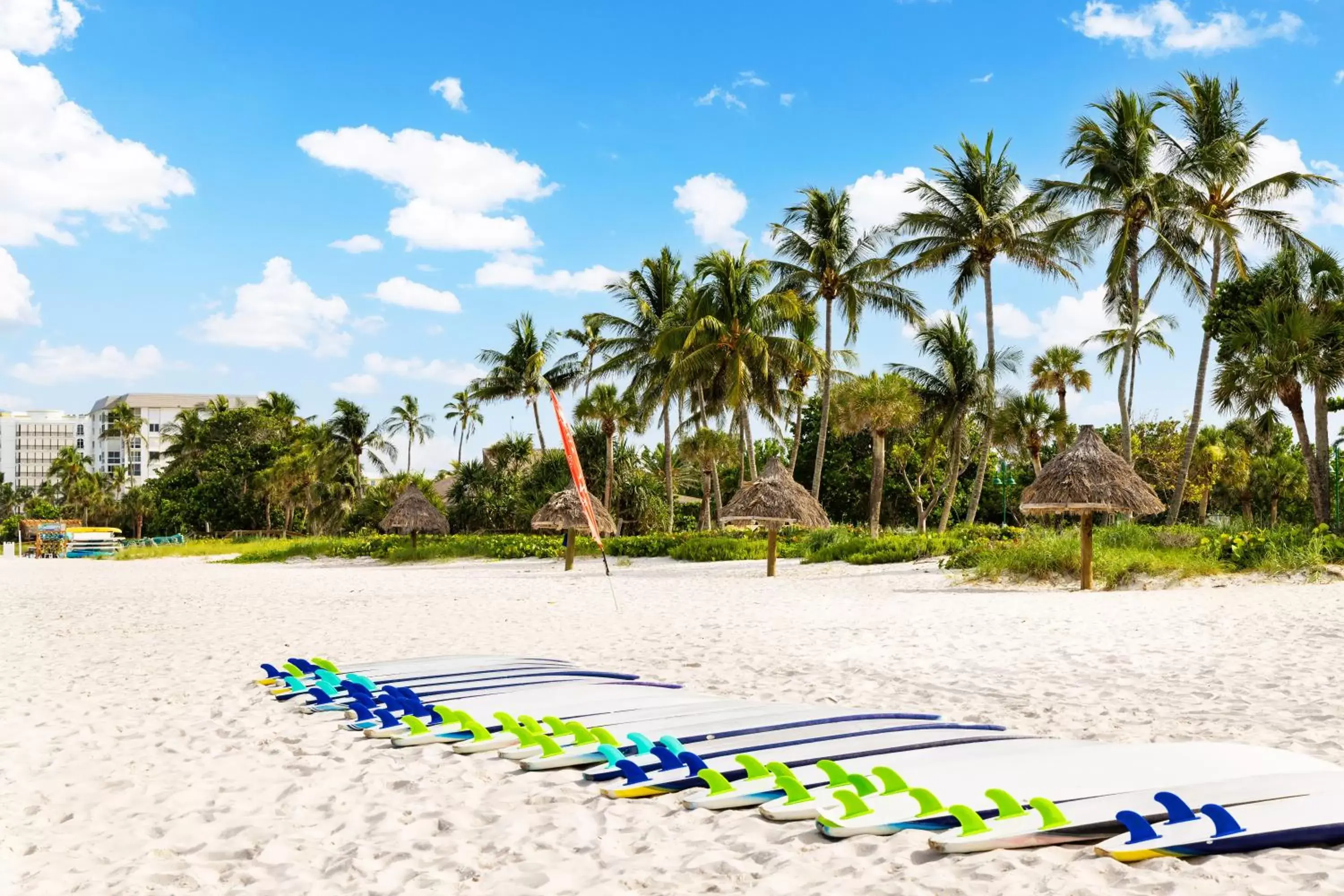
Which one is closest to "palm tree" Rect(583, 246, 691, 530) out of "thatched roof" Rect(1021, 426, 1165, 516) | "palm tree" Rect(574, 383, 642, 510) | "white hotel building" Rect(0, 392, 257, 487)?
"palm tree" Rect(574, 383, 642, 510)

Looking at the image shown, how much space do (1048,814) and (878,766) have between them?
2.78 ft

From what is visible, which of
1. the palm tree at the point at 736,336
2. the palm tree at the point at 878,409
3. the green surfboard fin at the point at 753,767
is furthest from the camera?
the palm tree at the point at 878,409

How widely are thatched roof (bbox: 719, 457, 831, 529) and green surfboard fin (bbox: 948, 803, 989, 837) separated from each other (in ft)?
50.1

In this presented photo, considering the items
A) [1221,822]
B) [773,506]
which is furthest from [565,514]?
[1221,822]

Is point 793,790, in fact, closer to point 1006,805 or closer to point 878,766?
point 878,766

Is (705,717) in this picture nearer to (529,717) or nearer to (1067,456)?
(529,717)

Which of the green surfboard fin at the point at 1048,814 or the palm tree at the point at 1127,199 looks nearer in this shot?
the green surfboard fin at the point at 1048,814

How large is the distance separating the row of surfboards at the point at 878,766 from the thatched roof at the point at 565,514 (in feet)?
49.4

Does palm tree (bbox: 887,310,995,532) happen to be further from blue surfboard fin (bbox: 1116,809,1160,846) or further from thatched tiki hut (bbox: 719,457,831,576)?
blue surfboard fin (bbox: 1116,809,1160,846)

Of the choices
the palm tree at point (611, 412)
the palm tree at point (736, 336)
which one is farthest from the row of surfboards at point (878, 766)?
the palm tree at point (611, 412)

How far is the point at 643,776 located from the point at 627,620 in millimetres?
7192

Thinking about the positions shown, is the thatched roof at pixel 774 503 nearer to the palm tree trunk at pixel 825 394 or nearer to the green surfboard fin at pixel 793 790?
the palm tree trunk at pixel 825 394

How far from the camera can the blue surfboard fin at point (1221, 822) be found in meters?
3.50

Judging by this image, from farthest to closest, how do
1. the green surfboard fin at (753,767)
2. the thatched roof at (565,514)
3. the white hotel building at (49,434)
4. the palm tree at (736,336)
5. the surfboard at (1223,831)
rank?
the white hotel building at (49,434) → the palm tree at (736,336) → the thatched roof at (565,514) → the green surfboard fin at (753,767) → the surfboard at (1223,831)
